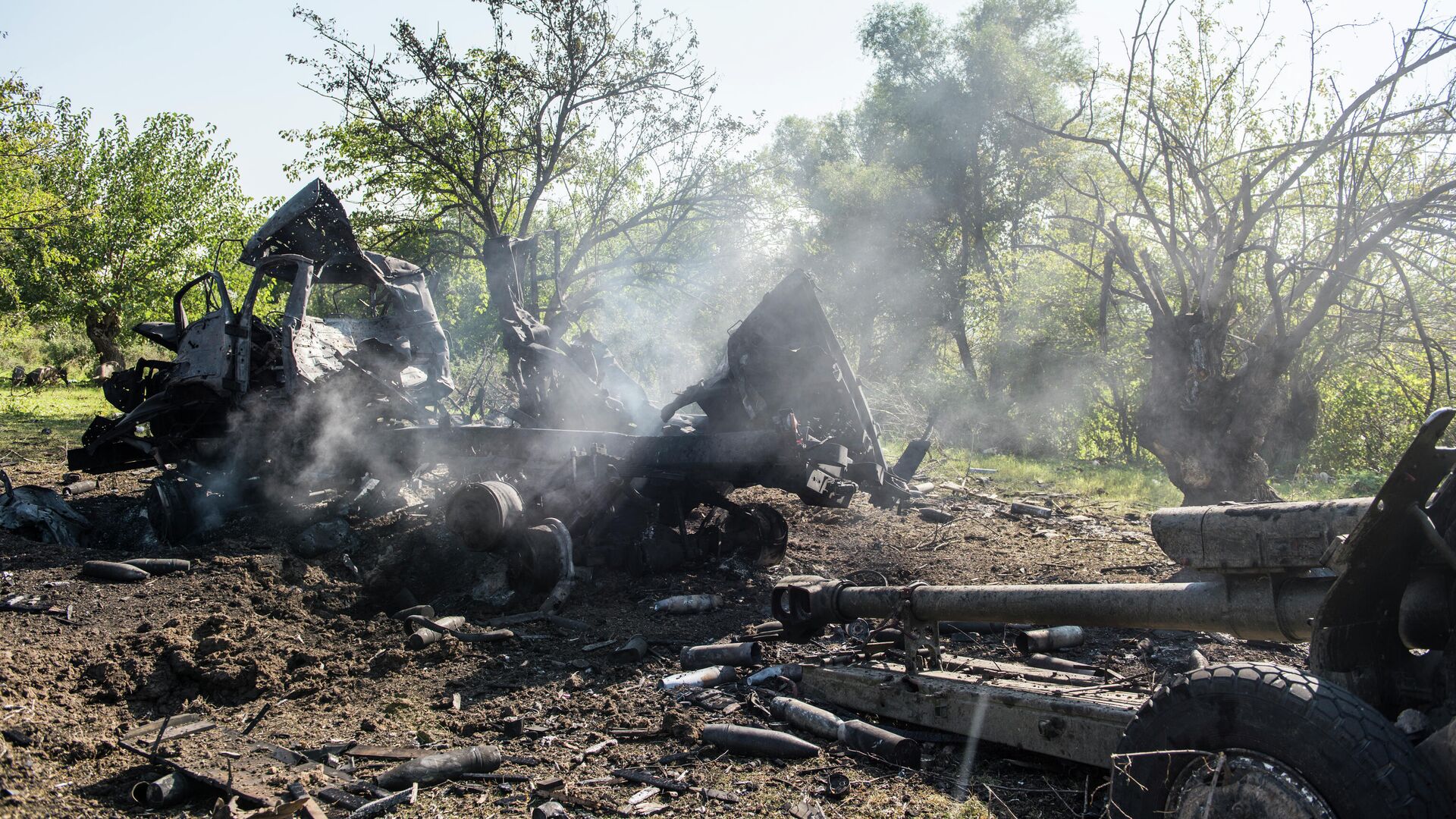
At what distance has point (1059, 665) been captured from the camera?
514 cm

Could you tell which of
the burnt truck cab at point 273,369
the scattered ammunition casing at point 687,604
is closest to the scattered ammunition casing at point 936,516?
the scattered ammunition casing at point 687,604

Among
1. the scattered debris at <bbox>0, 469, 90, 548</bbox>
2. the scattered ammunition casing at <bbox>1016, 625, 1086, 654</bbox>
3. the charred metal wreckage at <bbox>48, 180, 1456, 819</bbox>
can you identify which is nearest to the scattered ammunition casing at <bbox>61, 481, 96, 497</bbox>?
the charred metal wreckage at <bbox>48, 180, 1456, 819</bbox>

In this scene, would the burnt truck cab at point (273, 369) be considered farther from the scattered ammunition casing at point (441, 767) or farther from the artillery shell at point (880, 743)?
the artillery shell at point (880, 743)

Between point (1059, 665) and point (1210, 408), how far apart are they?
7137 mm

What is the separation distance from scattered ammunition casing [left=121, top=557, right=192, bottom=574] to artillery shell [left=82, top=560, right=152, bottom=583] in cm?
16

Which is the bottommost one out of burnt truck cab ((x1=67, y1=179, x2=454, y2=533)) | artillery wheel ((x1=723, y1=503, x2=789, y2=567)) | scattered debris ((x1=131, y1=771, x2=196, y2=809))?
scattered debris ((x1=131, y1=771, x2=196, y2=809))

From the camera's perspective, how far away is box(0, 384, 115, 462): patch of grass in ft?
44.2

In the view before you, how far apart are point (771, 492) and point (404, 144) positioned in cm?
1280

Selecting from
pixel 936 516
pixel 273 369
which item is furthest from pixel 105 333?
pixel 936 516

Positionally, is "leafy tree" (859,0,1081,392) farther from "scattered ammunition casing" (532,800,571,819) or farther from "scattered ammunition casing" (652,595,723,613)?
"scattered ammunition casing" (532,800,571,819)

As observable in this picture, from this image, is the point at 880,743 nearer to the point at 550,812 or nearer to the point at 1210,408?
the point at 550,812

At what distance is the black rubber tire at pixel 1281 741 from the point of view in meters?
2.28

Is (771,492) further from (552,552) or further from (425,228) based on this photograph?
(425,228)

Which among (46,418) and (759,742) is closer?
(759,742)
